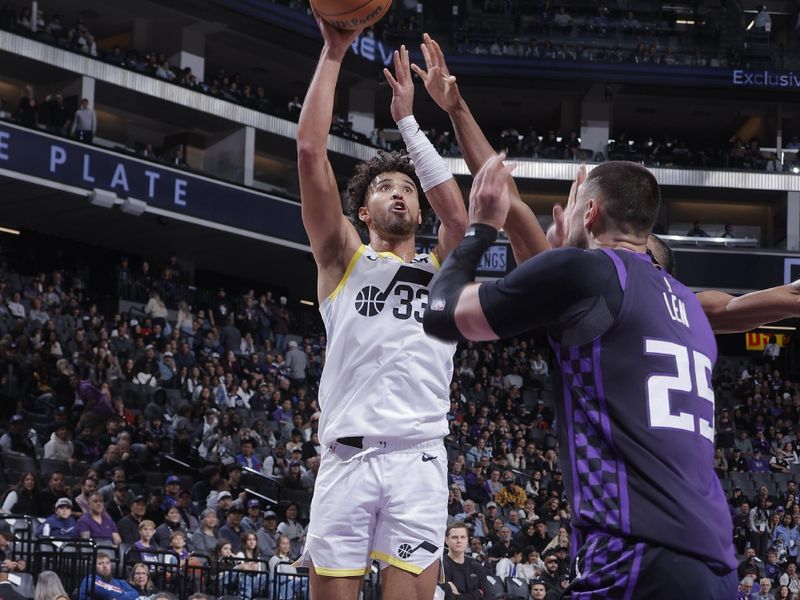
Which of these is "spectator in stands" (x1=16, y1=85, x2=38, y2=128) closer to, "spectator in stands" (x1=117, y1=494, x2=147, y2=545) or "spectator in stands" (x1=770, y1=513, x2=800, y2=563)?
"spectator in stands" (x1=117, y1=494, x2=147, y2=545)

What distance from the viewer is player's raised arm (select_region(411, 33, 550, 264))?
434 cm

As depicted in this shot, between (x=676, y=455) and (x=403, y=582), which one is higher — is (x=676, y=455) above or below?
above

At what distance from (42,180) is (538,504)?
1446cm

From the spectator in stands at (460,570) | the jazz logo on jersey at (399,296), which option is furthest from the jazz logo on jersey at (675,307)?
the spectator in stands at (460,570)

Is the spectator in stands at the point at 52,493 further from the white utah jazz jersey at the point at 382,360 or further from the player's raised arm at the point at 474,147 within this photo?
the player's raised arm at the point at 474,147

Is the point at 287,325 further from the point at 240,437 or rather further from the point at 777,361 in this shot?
the point at 777,361

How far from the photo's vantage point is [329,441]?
5344mm

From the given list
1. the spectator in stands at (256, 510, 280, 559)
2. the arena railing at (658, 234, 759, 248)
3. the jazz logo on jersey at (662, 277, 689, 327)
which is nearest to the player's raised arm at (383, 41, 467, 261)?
the jazz logo on jersey at (662, 277, 689, 327)

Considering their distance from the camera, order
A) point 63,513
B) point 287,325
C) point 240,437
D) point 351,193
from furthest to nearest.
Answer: point 287,325, point 240,437, point 63,513, point 351,193

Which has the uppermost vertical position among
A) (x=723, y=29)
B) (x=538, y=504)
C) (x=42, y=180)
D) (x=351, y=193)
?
(x=723, y=29)

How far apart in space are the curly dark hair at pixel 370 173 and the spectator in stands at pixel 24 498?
9.78m

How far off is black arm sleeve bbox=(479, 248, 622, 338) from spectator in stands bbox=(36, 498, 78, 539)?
11.0 meters

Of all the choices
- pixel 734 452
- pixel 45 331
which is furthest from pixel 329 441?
pixel 734 452

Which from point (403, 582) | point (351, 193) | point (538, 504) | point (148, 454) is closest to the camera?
point (403, 582)
